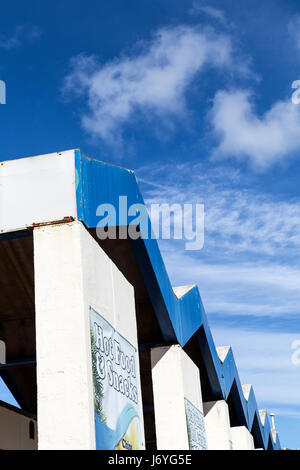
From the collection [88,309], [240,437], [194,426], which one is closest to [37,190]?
[88,309]

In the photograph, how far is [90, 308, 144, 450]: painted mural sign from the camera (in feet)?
25.0

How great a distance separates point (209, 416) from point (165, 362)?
6.59 metres

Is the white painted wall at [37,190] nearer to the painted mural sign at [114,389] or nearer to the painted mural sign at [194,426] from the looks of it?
the painted mural sign at [114,389]

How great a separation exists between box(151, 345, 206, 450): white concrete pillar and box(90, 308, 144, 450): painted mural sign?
2.94m

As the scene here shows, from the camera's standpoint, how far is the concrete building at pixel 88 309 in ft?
23.5

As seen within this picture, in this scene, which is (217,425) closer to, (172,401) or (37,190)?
(172,401)

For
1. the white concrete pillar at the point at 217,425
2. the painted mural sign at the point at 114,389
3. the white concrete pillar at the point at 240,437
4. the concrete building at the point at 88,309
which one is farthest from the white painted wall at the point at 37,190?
the white concrete pillar at the point at 240,437

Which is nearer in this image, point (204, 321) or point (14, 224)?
point (14, 224)

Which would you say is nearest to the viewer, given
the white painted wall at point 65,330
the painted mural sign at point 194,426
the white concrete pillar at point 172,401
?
the white painted wall at point 65,330

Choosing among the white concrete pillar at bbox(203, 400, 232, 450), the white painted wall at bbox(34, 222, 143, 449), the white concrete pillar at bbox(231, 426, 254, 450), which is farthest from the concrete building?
the white concrete pillar at bbox(231, 426, 254, 450)

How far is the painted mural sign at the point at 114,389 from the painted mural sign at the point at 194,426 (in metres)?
3.54

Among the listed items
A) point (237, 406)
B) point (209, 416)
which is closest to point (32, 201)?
point (209, 416)

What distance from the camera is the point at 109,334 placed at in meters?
8.57

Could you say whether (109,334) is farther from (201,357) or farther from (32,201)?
(201,357)
